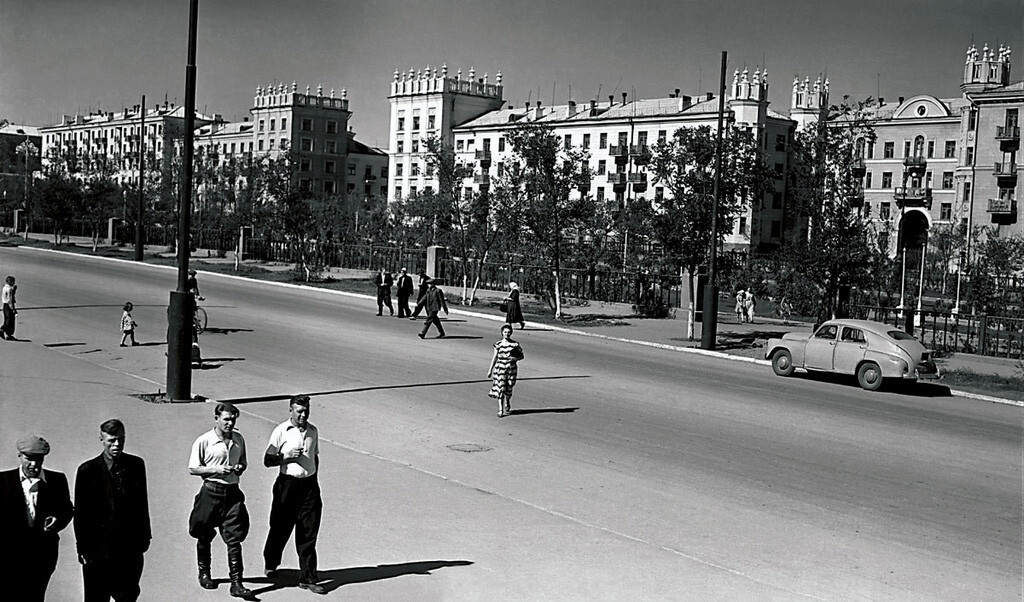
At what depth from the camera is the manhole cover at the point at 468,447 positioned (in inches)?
558

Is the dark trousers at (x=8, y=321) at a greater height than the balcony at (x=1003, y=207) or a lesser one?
lesser

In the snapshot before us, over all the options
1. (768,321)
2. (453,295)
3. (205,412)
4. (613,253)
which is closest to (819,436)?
(205,412)

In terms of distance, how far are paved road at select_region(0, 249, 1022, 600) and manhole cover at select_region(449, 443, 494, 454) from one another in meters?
0.06

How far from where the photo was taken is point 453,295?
4347cm

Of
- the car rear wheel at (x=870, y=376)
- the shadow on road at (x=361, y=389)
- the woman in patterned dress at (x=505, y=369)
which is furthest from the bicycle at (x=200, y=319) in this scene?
the car rear wheel at (x=870, y=376)

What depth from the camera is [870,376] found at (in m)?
23.2

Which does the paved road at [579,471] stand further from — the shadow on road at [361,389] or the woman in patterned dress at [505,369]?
the woman in patterned dress at [505,369]

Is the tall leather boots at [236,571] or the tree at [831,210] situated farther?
the tree at [831,210]

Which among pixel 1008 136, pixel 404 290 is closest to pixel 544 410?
pixel 404 290

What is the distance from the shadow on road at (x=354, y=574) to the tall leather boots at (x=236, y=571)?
0.15 metres

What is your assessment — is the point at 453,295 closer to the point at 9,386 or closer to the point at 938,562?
the point at 9,386

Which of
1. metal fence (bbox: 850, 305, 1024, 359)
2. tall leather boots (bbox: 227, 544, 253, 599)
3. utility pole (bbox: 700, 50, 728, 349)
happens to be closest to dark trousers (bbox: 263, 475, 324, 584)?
tall leather boots (bbox: 227, 544, 253, 599)

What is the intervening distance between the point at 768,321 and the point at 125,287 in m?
24.2

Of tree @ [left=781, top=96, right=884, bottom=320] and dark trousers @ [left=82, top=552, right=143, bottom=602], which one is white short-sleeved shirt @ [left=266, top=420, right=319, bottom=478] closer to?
dark trousers @ [left=82, top=552, right=143, bottom=602]
